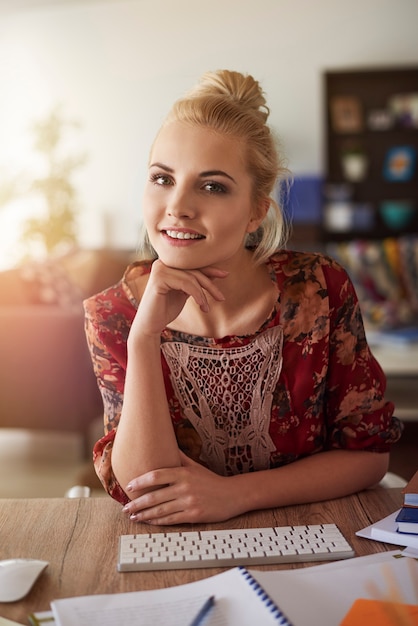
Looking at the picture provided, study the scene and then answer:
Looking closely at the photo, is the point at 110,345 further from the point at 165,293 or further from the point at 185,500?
the point at 185,500

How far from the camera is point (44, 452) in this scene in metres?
4.19

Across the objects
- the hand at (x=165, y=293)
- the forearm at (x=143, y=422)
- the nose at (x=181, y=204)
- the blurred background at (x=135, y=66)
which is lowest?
the forearm at (x=143, y=422)

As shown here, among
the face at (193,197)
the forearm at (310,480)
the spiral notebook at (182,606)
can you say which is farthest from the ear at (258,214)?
the spiral notebook at (182,606)

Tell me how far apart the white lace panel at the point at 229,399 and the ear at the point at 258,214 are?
217 millimetres

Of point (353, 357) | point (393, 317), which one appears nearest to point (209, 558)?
point (353, 357)

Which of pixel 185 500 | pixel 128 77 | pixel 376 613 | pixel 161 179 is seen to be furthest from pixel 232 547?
pixel 128 77

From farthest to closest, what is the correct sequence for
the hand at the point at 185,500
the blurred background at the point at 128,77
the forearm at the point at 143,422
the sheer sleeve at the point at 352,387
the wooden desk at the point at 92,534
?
the blurred background at the point at 128,77 → the sheer sleeve at the point at 352,387 → the forearm at the point at 143,422 → the hand at the point at 185,500 → the wooden desk at the point at 92,534

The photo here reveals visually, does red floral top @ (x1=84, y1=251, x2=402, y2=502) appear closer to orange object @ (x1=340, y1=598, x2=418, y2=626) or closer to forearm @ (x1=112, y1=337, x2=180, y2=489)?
forearm @ (x1=112, y1=337, x2=180, y2=489)

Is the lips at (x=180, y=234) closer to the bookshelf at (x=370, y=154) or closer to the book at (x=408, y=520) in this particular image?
the book at (x=408, y=520)

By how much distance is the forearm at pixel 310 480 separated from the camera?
1.23 m

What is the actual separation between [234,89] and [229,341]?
0.45m

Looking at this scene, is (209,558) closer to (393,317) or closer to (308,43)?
(393,317)

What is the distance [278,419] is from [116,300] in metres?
0.36

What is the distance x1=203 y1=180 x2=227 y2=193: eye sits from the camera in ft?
4.41
